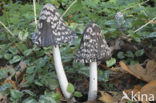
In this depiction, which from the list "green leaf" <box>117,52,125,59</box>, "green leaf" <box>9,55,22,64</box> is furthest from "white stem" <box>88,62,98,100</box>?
"green leaf" <box>9,55,22,64</box>

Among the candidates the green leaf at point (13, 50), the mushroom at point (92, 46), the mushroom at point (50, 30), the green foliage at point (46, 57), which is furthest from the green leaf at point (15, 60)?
the mushroom at point (92, 46)

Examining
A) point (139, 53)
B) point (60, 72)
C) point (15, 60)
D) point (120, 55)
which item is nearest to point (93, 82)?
point (60, 72)

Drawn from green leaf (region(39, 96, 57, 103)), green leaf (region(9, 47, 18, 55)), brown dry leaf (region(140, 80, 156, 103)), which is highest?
green leaf (region(9, 47, 18, 55))

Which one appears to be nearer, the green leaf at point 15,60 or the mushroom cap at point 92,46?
the mushroom cap at point 92,46

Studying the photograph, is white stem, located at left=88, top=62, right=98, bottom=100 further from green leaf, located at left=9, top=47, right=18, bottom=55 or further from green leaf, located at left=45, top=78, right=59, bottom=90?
green leaf, located at left=9, top=47, right=18, bottom=55

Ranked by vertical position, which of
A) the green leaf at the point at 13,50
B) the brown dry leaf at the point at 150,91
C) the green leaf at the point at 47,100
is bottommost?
the green leaf at the point at 47,100

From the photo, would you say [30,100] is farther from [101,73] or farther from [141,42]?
[141,42]

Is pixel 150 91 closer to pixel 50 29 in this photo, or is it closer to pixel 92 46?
pixel 92 46

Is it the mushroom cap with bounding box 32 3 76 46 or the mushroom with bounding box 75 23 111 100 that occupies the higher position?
the mushroom cap with bounding box 32 3 76 46

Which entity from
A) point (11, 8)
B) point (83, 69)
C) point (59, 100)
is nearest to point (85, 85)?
point (83, 69)

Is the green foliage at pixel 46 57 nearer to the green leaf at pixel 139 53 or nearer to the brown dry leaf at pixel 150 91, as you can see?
the green leaf at pixel 139 53
